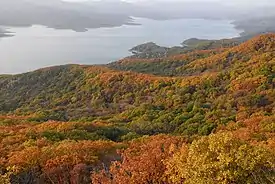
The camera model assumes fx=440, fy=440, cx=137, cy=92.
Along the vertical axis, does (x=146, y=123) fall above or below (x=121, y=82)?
below

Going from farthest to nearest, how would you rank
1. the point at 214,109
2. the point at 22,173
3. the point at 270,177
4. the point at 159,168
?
the point at 214,109 < the point at 22,173 < the point at 159,168 < the point at 270,177

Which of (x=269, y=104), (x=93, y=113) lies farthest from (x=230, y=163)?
(x=93, y=113)

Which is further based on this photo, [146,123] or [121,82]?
[121,82]

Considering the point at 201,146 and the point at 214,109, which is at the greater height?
the point at 201,146

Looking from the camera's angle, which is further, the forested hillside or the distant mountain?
the distant mountain

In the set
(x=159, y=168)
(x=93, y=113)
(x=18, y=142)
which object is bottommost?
(x=93, y=113)

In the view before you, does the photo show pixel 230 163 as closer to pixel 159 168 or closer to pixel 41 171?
pixel 159 168

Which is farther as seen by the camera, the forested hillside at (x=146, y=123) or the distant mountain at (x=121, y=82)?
the distant mountain at (x=121, y=82)

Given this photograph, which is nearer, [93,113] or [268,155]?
[268,155]
